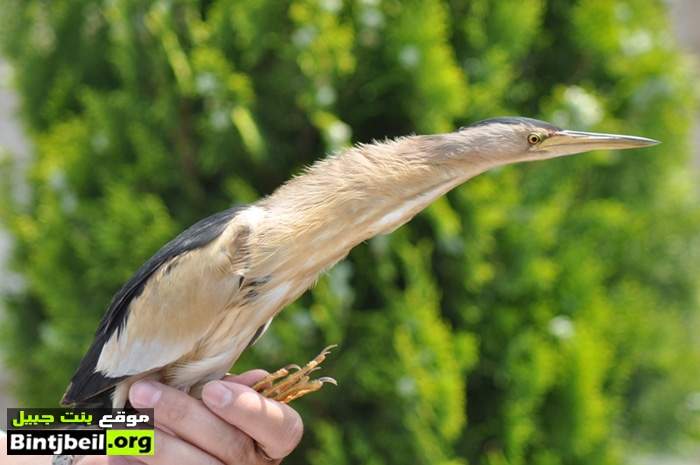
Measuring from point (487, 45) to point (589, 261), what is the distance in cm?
53

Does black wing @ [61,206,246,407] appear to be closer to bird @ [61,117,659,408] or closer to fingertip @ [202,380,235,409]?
bird @ [61,117,659,408]

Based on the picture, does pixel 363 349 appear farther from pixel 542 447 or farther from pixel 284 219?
pixel 284 219

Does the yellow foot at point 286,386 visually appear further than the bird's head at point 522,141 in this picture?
Yes

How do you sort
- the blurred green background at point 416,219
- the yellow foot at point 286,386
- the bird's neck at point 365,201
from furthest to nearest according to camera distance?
1. the blurred green background at point 416,219
2. the yellow foot at point 286,386
3. the bird's neck at point 365,201

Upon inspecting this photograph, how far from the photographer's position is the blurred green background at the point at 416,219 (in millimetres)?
1824

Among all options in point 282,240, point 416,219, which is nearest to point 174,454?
point 282,240

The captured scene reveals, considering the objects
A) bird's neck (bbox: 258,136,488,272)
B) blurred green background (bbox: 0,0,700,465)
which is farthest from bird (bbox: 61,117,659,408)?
blurred green background (bbox: 0,0,700,465)

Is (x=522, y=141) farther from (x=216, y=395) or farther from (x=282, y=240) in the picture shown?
(x=216, y=395)

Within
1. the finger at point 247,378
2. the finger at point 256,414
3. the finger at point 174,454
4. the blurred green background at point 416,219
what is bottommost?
the finger at point 174,454

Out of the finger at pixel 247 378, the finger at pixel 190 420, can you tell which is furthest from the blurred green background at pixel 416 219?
the finger at pixel 190 420

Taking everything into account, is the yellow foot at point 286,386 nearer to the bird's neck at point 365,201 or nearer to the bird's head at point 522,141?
the bird's neck at point 365,201

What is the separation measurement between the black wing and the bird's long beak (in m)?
0.35

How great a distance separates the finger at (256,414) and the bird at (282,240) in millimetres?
42

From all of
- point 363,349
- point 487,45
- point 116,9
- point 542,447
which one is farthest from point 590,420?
point 116,9
